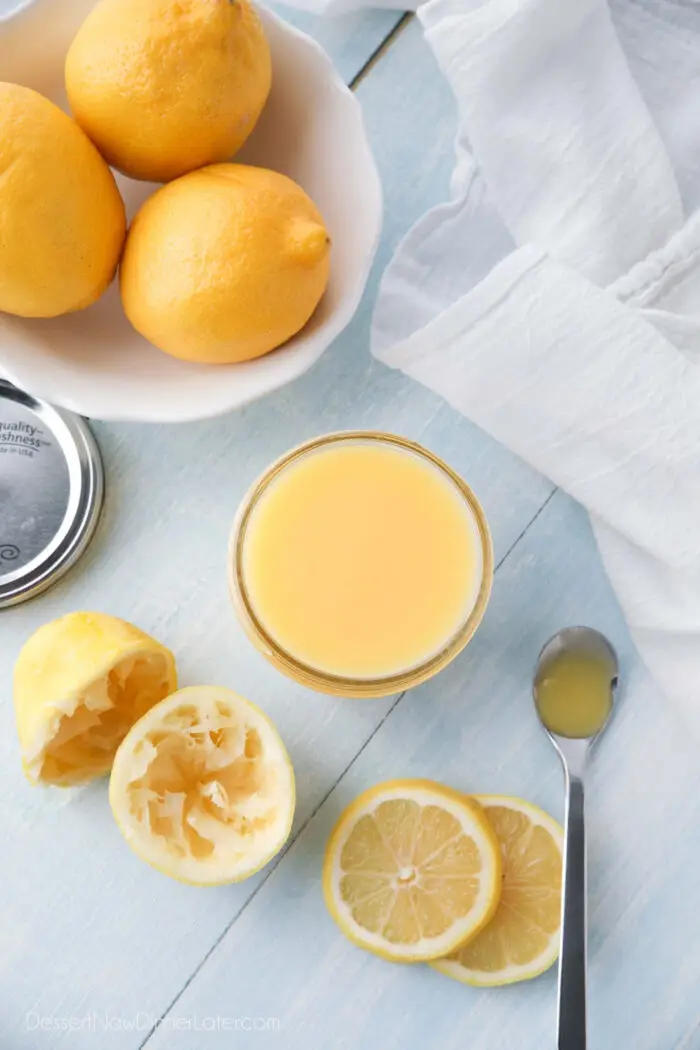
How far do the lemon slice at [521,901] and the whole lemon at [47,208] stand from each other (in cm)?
51

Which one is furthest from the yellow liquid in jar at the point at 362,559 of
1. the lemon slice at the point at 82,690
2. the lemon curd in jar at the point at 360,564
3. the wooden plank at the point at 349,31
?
the wooden plank at the point at 349,31

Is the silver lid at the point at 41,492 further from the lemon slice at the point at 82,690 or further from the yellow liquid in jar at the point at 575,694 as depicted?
the yellow liquid in jar at the point at 575,694

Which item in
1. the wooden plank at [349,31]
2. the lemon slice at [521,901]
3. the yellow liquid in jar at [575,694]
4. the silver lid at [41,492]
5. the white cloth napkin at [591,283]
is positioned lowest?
the lemon slice at [521,901]

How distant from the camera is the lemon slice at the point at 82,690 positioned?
702 millimetres

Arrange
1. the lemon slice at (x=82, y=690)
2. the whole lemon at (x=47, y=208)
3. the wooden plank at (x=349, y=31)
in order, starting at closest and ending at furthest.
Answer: the whole lemon at (x=47, y=208) → the lemon slice at (x=82, y=690) → the wooden plank at (x=349, y=31)

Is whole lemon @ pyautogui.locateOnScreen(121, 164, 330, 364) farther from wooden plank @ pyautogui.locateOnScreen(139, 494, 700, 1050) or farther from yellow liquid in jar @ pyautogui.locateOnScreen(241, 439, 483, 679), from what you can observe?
wooden plank @ pyautogui.locateOnScreen(139, 494, 700, 1050)

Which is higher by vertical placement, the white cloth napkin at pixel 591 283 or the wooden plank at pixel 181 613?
the white cloth napkin at pixel 591 283

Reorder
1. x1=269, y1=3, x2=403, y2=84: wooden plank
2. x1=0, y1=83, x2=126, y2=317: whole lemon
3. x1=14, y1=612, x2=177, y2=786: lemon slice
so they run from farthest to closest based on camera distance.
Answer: x1=269, y1=3, x2=403, y2=84: wooden plank → x1=14, y1=612, x2=177, y2=786: lemon slice → x1=0, y1=83, x2=126, y2=317: whole lemon

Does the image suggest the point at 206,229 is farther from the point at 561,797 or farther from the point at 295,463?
the point at 561,797

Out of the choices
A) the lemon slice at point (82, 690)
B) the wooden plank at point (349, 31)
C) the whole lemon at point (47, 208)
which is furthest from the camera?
the wooden plank at point (349, 31)

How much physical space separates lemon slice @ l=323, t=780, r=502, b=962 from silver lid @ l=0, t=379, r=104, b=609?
32 cm

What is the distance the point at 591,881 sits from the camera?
2.63 feet

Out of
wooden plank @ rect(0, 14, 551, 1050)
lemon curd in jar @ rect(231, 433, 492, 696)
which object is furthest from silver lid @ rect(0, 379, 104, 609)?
lemon curd in jar @ rect(231, 433, 492, 696)

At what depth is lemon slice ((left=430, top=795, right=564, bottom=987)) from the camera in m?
0.78
